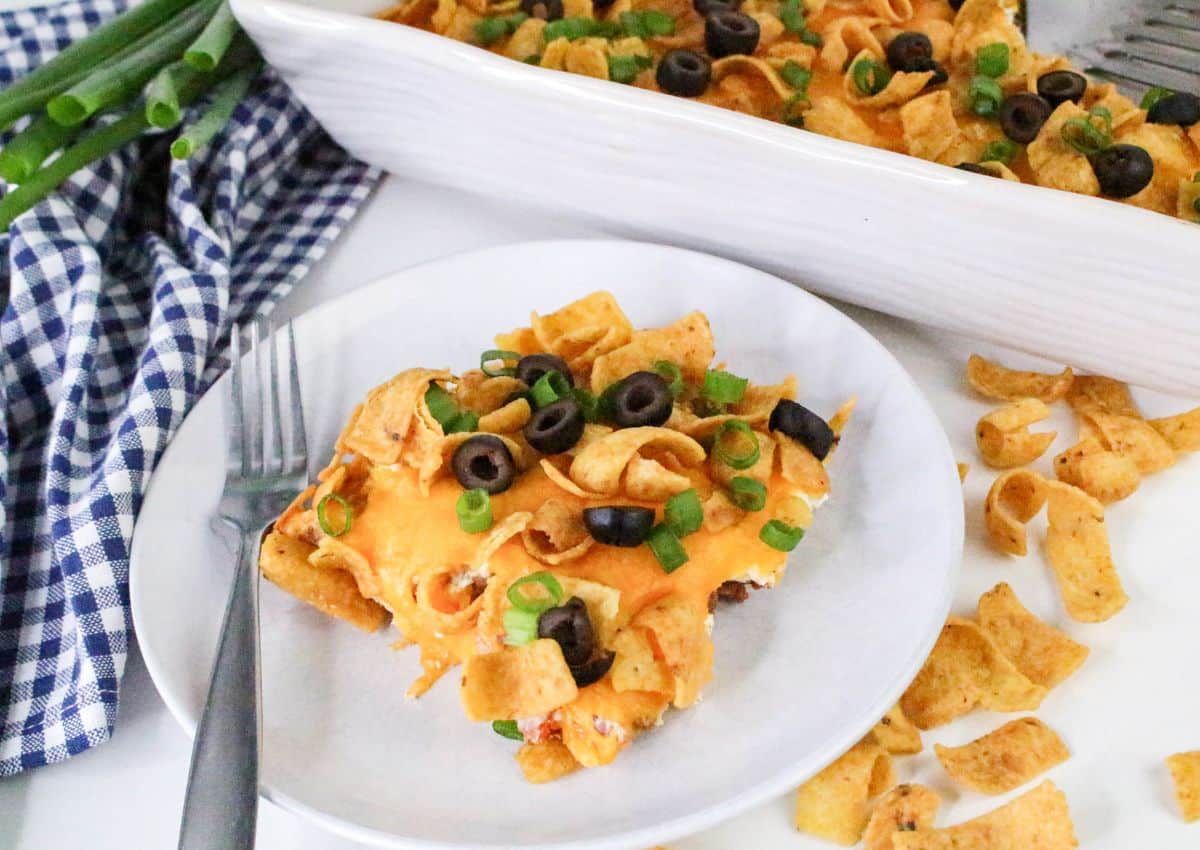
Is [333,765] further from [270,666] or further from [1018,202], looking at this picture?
[1018,202]

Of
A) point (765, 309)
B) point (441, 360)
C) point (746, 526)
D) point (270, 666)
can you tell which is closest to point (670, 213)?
point (765, 309)

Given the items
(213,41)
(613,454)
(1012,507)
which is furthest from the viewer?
(213,41)

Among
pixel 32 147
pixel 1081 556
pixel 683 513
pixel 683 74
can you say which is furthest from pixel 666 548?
pixel 32 147

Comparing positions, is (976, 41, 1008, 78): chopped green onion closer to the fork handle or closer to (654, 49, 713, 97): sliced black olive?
(654, 49, 713, 97): sliced black olive

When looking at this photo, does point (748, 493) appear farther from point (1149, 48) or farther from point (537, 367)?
point (1149, 48)

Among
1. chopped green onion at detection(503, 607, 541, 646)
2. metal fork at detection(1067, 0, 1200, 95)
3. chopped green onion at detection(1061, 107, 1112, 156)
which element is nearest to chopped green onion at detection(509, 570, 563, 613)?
chopped green onion at detection(503, 607, 541, 646)

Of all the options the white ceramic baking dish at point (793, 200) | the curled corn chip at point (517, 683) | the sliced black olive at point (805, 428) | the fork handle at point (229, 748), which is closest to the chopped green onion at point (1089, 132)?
the white ceramic baking dish at point (793, 200)

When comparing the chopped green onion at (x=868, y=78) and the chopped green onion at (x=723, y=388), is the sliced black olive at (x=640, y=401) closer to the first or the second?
the chopped green onion at (x=723, y=388)
